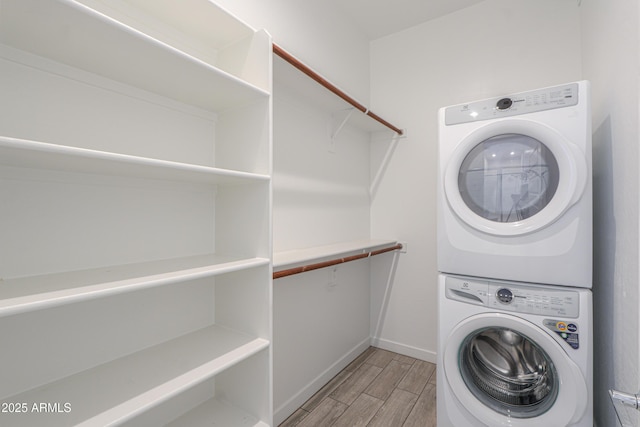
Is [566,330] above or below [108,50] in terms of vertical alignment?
below

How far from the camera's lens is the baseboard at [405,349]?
2.22 meters

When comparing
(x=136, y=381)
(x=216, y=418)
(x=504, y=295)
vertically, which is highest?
(x=504, y=295)

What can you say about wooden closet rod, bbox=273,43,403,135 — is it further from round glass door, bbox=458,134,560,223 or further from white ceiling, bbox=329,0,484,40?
white ceiling, bbox=329,0,484,40

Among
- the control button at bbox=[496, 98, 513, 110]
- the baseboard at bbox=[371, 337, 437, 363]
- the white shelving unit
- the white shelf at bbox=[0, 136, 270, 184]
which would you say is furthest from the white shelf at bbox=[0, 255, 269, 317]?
the baseboard at bbox=[371, 337, 437, 363]

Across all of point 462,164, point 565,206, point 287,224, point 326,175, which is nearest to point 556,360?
point 565,206

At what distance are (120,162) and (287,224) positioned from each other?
1005 millimetres

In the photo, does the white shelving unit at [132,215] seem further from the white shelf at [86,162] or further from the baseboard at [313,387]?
the baseboard at [313,387]

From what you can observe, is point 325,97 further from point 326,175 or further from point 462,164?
point 462,164

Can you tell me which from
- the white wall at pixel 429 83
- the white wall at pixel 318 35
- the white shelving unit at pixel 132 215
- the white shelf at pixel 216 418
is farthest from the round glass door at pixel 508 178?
the white shelf at pixel 216 418

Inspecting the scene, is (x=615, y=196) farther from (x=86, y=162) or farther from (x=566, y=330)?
(x=86, y=162)

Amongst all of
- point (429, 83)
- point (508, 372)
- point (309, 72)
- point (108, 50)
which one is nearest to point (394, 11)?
point (429, 83)

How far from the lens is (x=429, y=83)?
2.27 m

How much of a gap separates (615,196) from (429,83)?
1.49 metres

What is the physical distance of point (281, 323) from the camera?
5.27 feet
